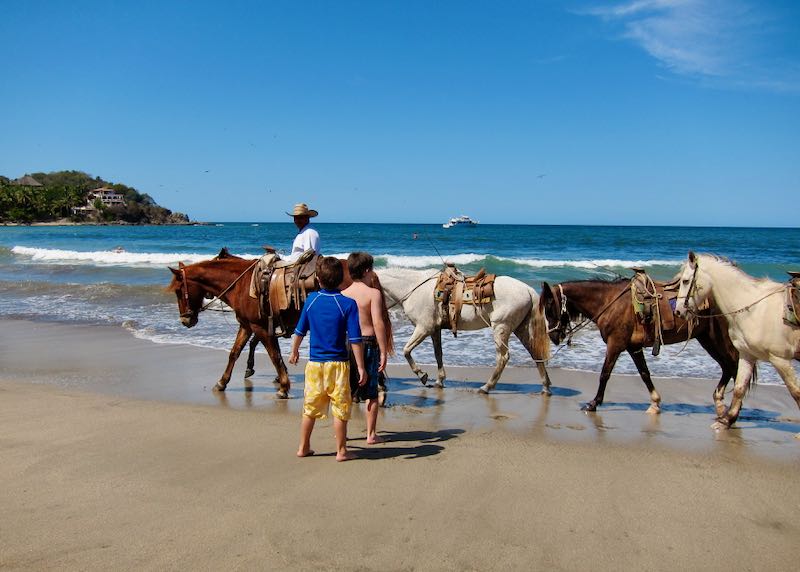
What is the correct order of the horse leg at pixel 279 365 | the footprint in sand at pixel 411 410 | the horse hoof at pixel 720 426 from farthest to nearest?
the horse leg at pixel 279 365 → the footprint in sand at pixel 411 410 → the horse hoof at pixel 720 426

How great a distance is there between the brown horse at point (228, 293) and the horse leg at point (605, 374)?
3463 millimetres

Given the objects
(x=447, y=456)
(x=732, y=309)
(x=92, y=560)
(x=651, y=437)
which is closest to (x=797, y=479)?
(x=651, y=437)

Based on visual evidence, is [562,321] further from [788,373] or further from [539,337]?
[788,373]

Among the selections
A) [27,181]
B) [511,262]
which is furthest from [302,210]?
[27,181]

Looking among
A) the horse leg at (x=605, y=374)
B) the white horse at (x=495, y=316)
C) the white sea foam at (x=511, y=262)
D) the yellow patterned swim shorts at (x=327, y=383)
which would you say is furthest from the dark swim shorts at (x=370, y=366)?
the white sea foam at (x=511, y=262)

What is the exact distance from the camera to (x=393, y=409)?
6.89 meters

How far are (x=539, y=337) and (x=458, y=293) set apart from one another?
1.30 meters

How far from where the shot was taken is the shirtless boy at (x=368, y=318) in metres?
5.10

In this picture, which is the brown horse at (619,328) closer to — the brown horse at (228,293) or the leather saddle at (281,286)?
the brown horse at (228,293)

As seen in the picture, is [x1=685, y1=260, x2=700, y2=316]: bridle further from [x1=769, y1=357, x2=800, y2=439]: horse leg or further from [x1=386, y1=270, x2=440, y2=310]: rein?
[x1=386, y1=270, x2=440, y2=310]: rein

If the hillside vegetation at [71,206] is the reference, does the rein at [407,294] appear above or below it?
below

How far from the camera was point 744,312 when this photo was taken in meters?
5.94

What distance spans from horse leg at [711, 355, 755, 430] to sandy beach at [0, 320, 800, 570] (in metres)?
0.12

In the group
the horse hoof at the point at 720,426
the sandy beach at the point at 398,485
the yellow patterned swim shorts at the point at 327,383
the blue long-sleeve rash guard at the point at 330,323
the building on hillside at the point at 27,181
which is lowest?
the horse hoof at the point at 720,426
